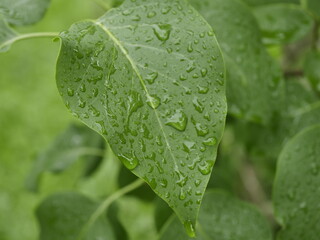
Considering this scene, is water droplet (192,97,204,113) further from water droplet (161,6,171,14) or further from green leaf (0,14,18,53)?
green leaf (0,14,18,53)

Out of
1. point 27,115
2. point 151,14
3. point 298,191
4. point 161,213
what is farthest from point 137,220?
point 151,14

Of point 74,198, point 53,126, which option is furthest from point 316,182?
point 53,126

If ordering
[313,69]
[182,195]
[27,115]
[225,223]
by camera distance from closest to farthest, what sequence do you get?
[182,195] → [225,223] → [313,69] → [27,115]

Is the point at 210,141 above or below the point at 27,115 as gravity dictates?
above

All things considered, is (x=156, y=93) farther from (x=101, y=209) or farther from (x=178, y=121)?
(x=101, y=209)

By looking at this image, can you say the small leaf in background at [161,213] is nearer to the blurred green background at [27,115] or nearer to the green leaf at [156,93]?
the green leaf at [156,93]

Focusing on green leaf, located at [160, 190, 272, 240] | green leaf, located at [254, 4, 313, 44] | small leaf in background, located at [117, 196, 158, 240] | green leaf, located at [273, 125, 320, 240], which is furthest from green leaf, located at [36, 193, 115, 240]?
small leaf in background, located at [117, 196, 158, 240]
